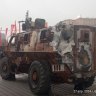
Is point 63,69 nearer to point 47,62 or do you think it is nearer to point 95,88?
point 47,62

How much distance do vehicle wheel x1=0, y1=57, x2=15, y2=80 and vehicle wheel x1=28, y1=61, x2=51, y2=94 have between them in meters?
3.00

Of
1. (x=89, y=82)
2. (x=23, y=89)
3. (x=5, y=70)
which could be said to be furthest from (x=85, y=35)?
(x=5, y=70)

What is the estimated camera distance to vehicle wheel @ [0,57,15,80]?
40.8 ft

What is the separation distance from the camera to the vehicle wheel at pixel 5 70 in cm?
1245

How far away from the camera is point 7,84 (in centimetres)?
1141

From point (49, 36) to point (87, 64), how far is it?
4.81 ft

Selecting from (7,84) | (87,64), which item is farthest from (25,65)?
(87,64)

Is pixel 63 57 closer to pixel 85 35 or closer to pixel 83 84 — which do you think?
pixel 85 35

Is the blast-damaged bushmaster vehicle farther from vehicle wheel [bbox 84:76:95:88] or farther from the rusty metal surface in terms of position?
the rusty metal surface

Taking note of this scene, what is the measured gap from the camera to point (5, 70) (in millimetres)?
12586

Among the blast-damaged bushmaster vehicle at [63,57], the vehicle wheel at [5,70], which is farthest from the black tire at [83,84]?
the vehicle wheel at [5,70]

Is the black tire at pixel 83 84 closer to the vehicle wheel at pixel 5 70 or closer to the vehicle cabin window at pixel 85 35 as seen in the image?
the vehicle cabin window at pixel 85 35

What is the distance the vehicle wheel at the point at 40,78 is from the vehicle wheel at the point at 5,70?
300cm

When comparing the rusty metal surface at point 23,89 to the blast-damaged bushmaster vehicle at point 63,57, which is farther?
the rusty metal surface at point 23,89
